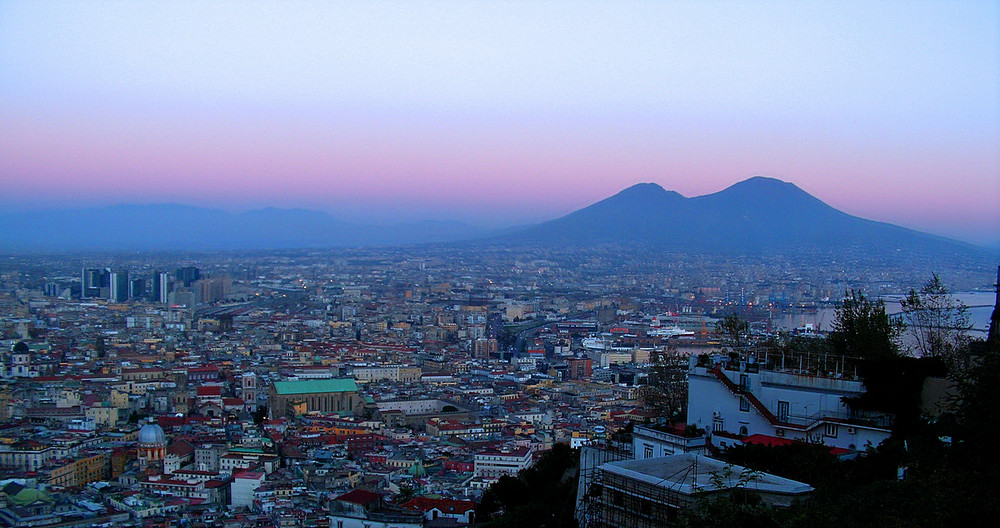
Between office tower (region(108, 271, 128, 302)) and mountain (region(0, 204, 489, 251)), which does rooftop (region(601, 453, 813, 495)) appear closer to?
office tower (region(108, 271, 128, 302))

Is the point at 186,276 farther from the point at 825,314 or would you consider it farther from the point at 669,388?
the point at 669,388

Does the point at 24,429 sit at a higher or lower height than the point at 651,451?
A: lower

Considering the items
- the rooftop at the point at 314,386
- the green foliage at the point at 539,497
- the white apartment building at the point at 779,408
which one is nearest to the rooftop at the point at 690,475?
the green foliage at the point at 539,497

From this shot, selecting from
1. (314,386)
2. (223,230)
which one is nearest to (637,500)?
(314,386)

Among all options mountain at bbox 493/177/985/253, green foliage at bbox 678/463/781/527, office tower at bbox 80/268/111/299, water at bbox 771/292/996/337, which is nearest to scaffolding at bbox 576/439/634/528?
green foliage at bbox 678/463/781/527

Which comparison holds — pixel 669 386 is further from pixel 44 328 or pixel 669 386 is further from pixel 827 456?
pixel 44 328

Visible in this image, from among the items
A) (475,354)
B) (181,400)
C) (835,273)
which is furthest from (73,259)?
(835,273)
